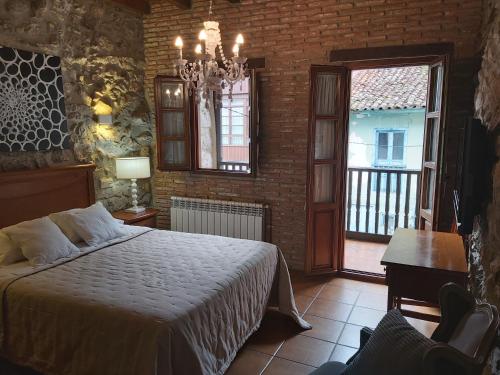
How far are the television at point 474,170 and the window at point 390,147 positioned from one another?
204 inches

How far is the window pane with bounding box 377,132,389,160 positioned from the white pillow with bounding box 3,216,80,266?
Result: 239 inches

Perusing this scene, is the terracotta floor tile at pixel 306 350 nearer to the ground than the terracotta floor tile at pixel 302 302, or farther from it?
nearer to the ground

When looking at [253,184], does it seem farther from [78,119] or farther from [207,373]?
[207,373]

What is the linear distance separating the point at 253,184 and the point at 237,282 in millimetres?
2048

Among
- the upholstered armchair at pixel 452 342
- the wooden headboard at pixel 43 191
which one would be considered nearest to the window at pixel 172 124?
the wooden headboard at pixel 43 191

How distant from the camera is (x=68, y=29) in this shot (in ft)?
12.9

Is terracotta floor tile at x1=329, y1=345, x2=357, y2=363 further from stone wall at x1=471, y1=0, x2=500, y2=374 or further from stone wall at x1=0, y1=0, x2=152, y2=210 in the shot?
stone wall at x1=0, y1=0, x2=152, y2=210

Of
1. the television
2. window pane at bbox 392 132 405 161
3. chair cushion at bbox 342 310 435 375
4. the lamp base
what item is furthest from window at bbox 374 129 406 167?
chair cushion at bbox 342 310 435 375

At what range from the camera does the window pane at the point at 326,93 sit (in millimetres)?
3949

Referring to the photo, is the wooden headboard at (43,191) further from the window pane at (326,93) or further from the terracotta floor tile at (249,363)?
the window pane at (326,93)

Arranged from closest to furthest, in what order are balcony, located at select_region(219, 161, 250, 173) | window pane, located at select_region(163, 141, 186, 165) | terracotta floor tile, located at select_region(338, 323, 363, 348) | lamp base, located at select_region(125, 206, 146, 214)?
terracotta floor tile, located at select_region(338, 323, 363, 348) < lamp base, located at select_region(125, 206, 146, 214) < window pane, located at select_region(163, 141, 186, 165) < balcony, located at select_region(219, 161, 250, 173)

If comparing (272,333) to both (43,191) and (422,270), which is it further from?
(43,191)

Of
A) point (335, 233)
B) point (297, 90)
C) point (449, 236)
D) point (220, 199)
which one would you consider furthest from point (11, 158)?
point (449, 236)

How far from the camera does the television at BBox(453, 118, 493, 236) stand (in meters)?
2.18
